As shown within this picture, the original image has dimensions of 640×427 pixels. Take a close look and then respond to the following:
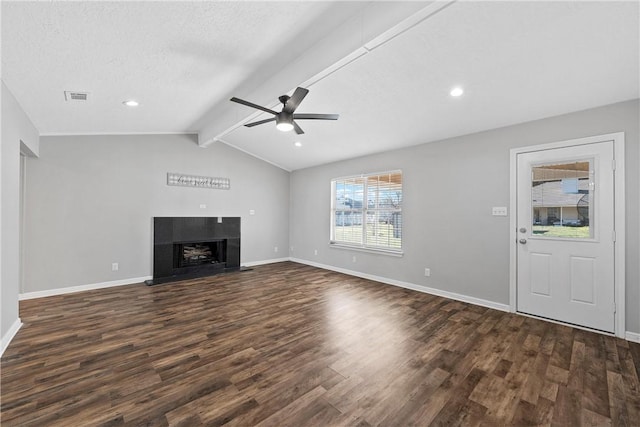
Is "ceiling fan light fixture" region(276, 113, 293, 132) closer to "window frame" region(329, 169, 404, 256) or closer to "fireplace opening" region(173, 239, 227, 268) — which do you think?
"window frame" region(329, 169, 404, 256)

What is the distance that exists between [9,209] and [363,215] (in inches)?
196

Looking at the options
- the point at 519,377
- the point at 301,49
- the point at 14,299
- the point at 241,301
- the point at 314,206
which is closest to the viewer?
the point at 519,377

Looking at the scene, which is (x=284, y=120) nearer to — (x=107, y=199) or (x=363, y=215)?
(x=363, y=215)

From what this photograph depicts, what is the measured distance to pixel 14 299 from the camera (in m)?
2.88

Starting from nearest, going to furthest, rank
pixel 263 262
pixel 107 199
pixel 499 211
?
pixel 499 211
pixel 107 199
pixel 263 262

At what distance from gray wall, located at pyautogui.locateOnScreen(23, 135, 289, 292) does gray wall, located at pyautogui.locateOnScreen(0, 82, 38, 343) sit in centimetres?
146

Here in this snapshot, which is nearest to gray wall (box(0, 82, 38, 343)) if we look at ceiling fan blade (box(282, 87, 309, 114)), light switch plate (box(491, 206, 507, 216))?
ceiling fan blade (box(282, 87, 309, 114))

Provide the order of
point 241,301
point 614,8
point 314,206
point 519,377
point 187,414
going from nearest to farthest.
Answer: point 187,414 → point 614,8 → point 519,377 → point 241,301 → point 314,206

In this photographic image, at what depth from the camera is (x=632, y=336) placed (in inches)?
108

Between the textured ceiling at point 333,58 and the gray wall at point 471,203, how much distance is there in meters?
0.24

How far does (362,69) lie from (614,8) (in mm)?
1874

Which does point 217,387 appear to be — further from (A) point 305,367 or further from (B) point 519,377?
(B) point 519,377

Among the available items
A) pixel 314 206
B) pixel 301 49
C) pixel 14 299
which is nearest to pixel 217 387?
pixel 14 299

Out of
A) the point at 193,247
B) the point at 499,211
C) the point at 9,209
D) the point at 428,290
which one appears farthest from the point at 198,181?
the point at 499,211
